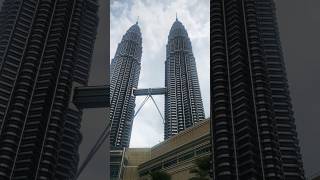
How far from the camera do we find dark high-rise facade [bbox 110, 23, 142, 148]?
381 feet

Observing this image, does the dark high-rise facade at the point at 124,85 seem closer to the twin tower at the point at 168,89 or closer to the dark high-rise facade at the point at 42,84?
the twin tower at the point at 168,89

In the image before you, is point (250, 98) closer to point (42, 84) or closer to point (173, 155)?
point (173, 155)

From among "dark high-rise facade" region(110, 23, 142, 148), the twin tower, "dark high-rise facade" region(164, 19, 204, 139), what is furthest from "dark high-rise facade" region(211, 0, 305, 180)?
"dark high-rise facade" region(110, 23, 142, 148)

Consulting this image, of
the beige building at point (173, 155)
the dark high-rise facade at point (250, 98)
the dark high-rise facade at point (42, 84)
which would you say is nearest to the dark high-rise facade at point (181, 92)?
the beige building at point (173, 155)

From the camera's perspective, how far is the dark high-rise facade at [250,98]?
60.2 m

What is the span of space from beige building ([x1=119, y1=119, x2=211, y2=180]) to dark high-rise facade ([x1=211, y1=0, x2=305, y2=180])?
14775 mm

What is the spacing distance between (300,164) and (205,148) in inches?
862

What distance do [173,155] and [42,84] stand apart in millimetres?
30008

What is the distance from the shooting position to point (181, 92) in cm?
12162

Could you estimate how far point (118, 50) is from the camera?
462 ft

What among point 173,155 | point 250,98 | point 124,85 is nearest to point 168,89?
point 124,85

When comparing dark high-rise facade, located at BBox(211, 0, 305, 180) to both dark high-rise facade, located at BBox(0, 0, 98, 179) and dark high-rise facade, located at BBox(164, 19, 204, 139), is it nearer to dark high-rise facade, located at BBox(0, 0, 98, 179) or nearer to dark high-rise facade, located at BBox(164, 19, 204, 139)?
dark high-rise facade, located at BBox(0, 0, 98, 179)

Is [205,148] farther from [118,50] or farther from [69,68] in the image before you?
[118,50]

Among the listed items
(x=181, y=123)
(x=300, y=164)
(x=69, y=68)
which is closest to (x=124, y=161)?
(x=181, y=123)
